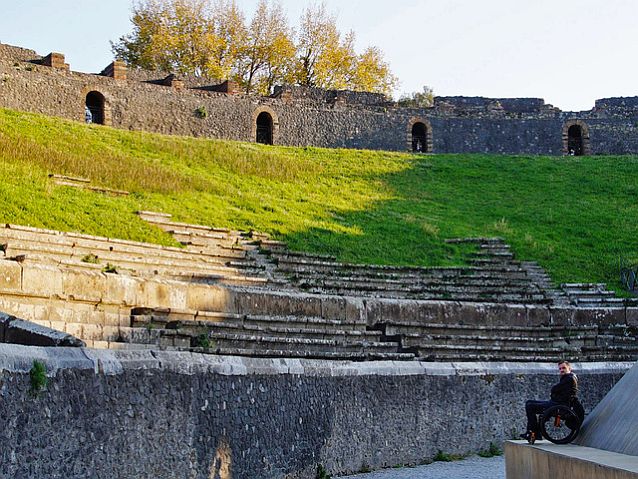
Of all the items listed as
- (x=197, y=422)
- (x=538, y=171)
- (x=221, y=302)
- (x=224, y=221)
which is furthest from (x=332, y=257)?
(x=538, y=171)

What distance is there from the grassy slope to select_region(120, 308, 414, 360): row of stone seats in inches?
212

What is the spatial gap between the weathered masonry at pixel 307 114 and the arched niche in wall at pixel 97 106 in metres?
0.03

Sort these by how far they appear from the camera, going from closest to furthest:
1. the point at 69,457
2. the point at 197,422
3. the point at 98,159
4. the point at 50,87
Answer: the point at 69,457, the point at 197,422, the point at 98,159, the point at 50,87

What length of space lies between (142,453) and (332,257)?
1224cm

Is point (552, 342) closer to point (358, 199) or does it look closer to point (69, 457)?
point (69, 457)

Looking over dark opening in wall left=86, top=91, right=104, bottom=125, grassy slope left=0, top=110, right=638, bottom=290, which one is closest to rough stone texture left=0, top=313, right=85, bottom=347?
grassy slope left=0, top=110, right=638, bottom=290

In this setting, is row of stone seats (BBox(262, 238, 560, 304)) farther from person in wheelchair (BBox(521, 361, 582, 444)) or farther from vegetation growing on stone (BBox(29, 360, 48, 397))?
vegetation growing on stone (BBox(29, 360, 48, 397))

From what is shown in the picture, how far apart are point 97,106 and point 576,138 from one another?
2049cm

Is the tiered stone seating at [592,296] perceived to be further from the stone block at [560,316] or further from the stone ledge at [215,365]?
the stone ledge at [215,365]

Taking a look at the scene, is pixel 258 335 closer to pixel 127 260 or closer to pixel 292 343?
pixel 292 343

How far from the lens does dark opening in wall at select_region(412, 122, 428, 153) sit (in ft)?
131

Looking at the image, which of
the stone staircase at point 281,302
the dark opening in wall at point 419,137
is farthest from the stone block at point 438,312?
the dark opening in wall at point 419,137

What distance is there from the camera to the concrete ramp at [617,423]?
676 centimetres

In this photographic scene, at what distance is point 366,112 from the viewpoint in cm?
3878
